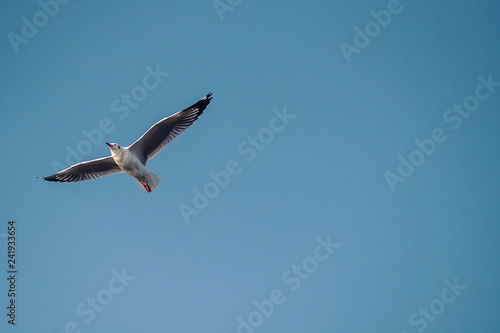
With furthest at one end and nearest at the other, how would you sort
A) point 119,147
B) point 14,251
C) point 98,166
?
point 14,251 → point 98,166 → point 119,147

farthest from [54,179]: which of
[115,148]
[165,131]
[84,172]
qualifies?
[165,131]

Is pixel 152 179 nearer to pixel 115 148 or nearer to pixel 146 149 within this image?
pixel 146 149

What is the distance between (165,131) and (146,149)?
519 mm

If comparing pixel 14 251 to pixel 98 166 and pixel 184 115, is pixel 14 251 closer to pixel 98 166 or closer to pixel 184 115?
pixel 98 166

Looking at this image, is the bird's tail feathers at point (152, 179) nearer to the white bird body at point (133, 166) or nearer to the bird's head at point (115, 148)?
the white bird body at point (133, 166)

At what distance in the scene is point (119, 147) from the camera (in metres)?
9.23

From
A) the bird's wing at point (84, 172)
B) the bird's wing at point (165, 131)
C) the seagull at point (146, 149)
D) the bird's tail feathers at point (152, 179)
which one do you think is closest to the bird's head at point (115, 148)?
the seagull at point (146, 149)

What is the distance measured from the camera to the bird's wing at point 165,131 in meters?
9.41

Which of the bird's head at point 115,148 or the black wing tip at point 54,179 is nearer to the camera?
the bird's head at point 115,148

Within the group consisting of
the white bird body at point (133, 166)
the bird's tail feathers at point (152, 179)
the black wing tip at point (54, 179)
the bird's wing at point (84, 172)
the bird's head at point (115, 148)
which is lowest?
the bird's tail feathers at point (152, 179)

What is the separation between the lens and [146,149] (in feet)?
31.8

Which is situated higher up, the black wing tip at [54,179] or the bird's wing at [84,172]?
the black wing tip at [54,179]

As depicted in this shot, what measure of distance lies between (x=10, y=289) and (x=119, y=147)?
4.07 m

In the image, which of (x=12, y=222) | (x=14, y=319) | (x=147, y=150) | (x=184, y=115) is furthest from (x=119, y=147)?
(x=14, y=319)
